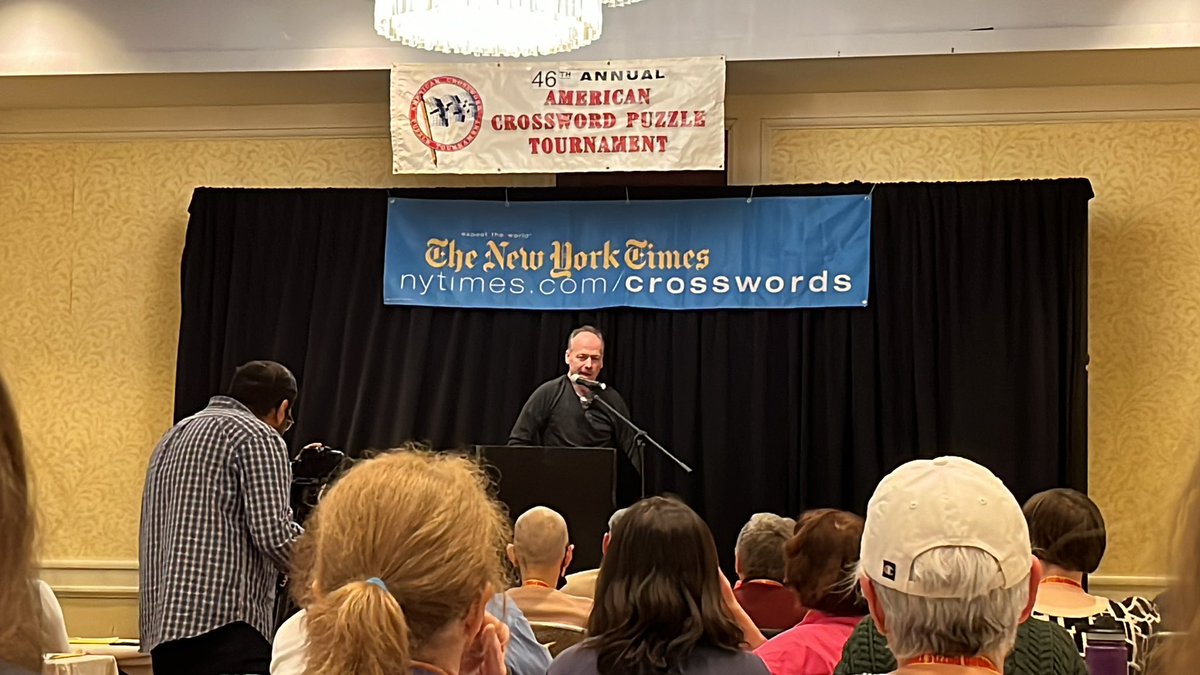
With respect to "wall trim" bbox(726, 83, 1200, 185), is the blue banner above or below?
below

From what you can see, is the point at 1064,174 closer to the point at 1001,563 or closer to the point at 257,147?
the point at 257,147

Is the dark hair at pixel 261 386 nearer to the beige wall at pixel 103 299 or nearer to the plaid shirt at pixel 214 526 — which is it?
the plaid shirt at pixel 214 526

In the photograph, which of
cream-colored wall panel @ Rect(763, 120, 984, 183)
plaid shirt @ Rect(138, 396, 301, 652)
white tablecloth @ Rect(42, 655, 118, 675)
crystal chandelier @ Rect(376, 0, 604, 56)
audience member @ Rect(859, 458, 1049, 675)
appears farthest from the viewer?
cream-colored wall panel @ Rect(763, 120, 984, 183)

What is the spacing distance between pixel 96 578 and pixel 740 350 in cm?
344

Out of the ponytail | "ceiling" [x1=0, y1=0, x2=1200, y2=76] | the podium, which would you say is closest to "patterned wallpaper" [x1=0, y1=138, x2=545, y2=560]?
"ceiling" [x1=0, y1=0, x2=1200, y2=76]

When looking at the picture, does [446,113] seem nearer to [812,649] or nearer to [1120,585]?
[1120,585]

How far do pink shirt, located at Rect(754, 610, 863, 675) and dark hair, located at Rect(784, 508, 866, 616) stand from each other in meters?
0.02

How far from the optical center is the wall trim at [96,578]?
700cm

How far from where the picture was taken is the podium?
5.26 metres

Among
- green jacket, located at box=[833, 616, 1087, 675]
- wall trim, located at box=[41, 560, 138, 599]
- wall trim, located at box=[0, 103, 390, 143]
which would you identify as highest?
wall trim, located at box=[0, 103, 390, 143]

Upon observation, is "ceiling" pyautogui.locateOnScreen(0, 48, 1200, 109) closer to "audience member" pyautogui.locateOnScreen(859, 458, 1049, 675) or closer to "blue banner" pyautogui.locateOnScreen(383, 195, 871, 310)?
"blue banner" pyautogui.locateOnScreen(383, 195, 871, 310)

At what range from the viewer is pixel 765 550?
365 centimetres

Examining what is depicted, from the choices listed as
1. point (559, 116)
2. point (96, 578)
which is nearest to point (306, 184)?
point (559, 116)

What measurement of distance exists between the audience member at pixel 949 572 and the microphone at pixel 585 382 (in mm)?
3831
